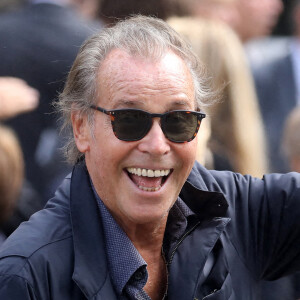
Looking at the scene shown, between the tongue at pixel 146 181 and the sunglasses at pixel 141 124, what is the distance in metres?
0.14

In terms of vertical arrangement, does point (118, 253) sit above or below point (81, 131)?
below

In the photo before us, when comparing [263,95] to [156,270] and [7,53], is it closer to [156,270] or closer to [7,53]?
[7,53]

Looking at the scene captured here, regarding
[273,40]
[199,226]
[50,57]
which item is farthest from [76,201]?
[273,40]

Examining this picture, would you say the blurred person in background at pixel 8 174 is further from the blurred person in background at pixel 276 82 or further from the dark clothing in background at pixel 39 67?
the blurred person in background at pixel 276 82

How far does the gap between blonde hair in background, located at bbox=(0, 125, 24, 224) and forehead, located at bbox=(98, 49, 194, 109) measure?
970 mm

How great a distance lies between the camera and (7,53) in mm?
3496

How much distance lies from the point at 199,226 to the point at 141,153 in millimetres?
426

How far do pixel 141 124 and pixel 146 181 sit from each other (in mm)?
200

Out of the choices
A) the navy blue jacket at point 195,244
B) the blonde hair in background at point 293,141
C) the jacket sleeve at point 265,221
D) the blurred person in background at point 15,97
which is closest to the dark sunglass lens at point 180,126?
the navy blue jacket at point 195,244

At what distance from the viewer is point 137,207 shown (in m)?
2.42

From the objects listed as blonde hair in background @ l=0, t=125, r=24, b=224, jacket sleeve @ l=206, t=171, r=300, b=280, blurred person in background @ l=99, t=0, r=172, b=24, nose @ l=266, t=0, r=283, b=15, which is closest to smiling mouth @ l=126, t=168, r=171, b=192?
jacket sleeve @ l=206, t=171, r=300, b=280

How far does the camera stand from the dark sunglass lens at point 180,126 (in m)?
2.40

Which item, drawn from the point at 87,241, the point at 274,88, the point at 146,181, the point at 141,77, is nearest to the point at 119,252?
the point at 87,241

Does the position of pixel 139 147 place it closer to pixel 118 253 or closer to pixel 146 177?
pixel 146 177
